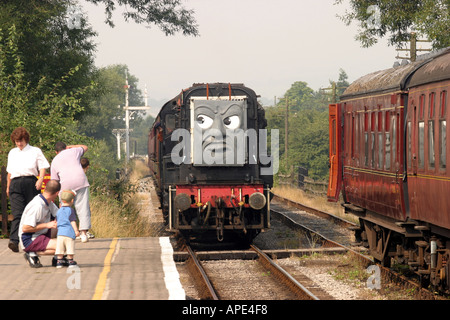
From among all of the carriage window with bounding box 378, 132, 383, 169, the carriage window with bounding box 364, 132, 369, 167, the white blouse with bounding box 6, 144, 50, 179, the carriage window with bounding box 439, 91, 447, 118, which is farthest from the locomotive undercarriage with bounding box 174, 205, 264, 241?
the carriage window with bounding box 439, 91, 447, 118

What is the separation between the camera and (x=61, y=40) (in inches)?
1001

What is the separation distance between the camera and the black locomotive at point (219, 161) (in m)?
16.4

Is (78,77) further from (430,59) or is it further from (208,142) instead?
(430,59)

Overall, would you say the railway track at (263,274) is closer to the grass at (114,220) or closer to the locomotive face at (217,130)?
the grass at (114,220)

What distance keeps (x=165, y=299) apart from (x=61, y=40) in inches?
751

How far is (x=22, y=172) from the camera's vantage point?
430 inches

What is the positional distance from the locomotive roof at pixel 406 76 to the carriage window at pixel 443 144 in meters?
0.64

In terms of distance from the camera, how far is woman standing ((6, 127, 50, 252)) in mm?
10883

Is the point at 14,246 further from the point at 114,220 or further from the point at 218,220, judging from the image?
the point at 114,220

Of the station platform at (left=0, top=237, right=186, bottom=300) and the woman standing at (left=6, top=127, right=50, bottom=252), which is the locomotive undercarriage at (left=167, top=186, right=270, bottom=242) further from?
the woman standing at (left=6, top=127, right=50, bottom=252)

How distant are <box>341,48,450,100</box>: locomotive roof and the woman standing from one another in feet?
18.2

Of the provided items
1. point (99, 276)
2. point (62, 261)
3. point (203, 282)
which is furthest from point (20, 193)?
point (203, 282)

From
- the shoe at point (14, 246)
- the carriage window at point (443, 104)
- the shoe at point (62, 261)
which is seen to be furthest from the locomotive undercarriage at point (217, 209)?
the carriage window at point (443, 104)

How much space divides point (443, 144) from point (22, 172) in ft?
19.3
